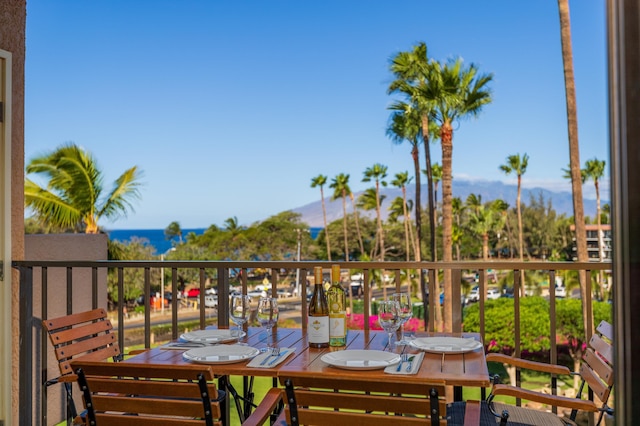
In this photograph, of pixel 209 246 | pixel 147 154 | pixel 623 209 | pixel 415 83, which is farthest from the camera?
pixel 147 154

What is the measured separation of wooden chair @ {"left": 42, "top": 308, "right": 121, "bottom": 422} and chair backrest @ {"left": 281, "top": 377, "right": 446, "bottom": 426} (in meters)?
1.18

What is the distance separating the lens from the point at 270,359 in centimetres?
201

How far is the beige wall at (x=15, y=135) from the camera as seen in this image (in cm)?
372

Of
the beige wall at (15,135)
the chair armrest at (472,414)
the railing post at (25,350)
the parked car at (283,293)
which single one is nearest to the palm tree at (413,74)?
the beige wall at (15,135)

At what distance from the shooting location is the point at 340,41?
57.6 m

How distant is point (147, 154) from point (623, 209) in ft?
206

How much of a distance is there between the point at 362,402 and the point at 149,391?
59cm

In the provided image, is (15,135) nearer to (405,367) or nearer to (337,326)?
(337,326)

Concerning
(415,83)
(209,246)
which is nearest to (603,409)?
(415,83)

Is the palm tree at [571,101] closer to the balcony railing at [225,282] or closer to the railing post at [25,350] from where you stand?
the balcony railing at [225,282]

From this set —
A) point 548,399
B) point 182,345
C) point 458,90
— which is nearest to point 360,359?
point 548,399

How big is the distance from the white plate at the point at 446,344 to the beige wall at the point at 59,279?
13.6ft

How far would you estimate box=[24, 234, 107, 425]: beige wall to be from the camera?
595 centimetres

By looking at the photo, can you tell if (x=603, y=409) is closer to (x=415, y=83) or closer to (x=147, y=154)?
(x=415, y=83)
